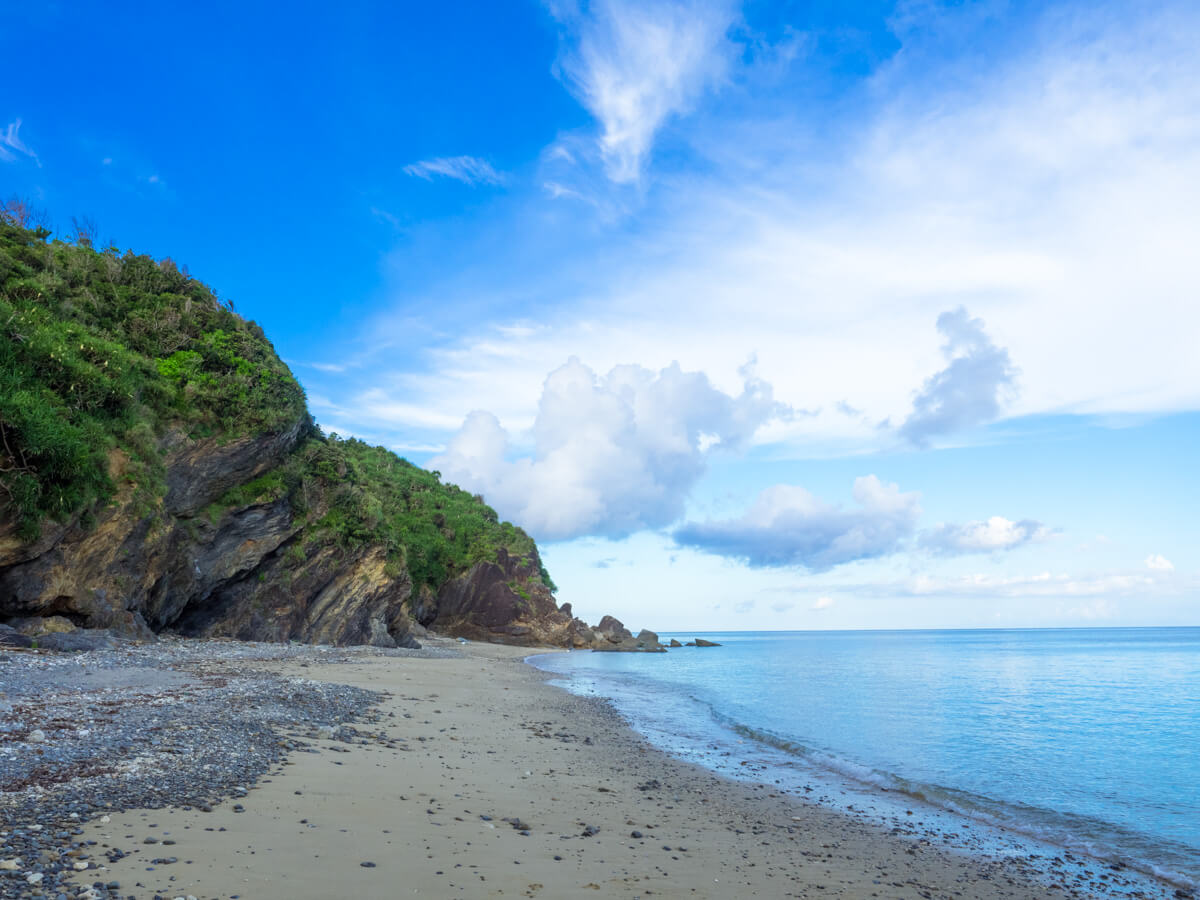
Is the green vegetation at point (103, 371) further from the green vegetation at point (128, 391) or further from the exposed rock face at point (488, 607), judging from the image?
the exposed rock face at point (488, 607)

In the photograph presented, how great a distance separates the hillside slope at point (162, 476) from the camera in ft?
62.6

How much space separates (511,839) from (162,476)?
72.4 feet

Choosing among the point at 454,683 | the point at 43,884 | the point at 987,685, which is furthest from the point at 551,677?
the point at 43,884

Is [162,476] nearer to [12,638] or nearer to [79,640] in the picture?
[79,640]

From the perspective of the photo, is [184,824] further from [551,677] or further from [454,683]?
[551,677]

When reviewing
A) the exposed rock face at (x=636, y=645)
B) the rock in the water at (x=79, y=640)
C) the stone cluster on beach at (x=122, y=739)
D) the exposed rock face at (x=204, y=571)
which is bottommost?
the exposed rock face at (x=636, y=645)

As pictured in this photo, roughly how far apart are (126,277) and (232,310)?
4394 millimetres

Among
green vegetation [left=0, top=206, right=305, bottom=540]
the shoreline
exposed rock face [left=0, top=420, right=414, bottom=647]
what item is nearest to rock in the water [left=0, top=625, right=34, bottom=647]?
exposed rock face [left=0, top=420, right=414, bottom=647]

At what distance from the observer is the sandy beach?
6.14 m

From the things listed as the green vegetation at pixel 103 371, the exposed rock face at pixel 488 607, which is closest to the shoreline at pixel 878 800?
the green vegetation at pixel 103 371

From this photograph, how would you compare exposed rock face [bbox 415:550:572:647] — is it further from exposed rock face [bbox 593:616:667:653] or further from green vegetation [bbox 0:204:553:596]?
green vegetation [bbox 0:204:553:596]

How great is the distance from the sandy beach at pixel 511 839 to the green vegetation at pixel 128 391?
12.1 metres

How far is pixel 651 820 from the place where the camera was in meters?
10.1

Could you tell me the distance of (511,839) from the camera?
8.10 meters
